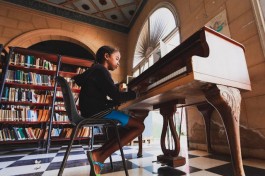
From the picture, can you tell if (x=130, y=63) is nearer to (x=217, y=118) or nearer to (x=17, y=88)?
(x=17, y=88)

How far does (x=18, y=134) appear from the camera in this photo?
115 inches

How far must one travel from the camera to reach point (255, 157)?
1469 millimetres

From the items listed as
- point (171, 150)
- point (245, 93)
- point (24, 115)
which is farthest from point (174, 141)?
point (24, 115)

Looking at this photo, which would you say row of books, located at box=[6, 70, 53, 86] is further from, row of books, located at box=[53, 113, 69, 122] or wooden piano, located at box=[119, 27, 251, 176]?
wooden piano, located at box=[119, 27, 251, 176]

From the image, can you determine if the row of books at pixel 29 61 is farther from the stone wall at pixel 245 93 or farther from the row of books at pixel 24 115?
the stone wall at pixel 245 93

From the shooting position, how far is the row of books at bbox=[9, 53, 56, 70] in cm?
316

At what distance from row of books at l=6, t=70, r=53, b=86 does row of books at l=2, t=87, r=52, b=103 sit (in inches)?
7.3

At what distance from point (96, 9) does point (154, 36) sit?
232 cm

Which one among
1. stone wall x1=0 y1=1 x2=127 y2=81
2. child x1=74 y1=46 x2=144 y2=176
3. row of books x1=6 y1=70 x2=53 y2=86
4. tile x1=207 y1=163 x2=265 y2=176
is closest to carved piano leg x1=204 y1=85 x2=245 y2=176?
tile x1=207 y1=163 x2=265 y2=176

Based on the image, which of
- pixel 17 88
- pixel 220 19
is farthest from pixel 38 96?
pixel 220 19

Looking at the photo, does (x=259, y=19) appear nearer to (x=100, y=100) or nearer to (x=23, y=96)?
(x=100, y=100)

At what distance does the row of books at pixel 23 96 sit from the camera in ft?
9.66

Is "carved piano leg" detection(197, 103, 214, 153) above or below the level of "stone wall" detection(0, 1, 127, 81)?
below

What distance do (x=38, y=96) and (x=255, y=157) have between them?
3.70 metres
